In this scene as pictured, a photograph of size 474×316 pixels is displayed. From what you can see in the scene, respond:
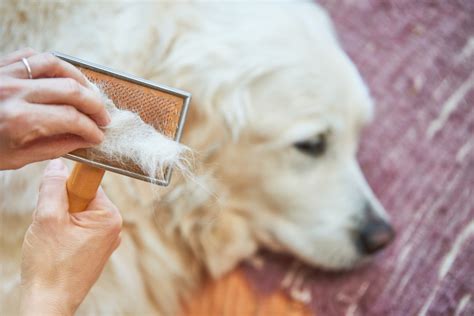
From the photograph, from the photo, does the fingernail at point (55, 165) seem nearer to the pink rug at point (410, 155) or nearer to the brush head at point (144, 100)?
the brush head at point (144, 100)

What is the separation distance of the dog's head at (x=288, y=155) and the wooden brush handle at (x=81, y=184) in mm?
299

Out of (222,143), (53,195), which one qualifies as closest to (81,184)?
(53,195)

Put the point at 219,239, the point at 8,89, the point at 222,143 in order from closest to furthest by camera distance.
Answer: the point at 8,89 → the point at 222,143 → the point at 219,239

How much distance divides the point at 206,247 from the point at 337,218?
0.21 meters

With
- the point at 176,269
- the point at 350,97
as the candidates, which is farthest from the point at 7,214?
the point at 350,97

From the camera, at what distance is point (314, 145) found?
0.82 metres

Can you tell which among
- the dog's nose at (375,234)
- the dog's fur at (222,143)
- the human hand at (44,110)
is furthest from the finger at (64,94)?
the dog's nose at (375,234)

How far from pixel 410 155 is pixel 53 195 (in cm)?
67

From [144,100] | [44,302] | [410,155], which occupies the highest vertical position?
[144,100]

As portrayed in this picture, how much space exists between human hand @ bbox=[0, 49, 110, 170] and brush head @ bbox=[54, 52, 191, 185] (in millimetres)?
30

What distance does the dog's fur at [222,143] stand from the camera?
0.67 metres

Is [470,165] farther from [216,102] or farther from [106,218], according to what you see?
[106,218]

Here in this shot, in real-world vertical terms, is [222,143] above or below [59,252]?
below

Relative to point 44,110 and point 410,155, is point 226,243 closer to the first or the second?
point 410,155
